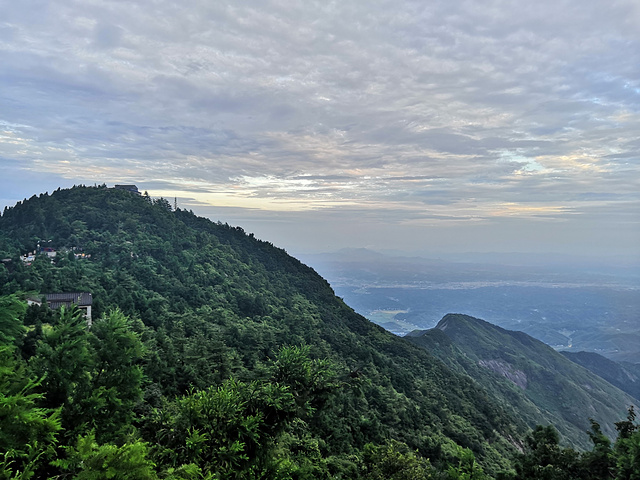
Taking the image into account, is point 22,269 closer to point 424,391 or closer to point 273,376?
point 273,376

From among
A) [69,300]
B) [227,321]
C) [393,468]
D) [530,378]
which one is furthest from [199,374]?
[530,378]

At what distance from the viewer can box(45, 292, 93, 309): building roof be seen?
1527 inches

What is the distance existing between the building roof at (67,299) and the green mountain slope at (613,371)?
681 ft

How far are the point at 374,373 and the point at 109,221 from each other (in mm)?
69069

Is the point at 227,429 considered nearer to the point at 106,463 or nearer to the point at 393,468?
the point at 106,463

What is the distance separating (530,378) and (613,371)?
94.9 meters

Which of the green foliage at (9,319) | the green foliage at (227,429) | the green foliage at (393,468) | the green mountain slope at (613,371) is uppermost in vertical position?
the green foliage at (9,319)

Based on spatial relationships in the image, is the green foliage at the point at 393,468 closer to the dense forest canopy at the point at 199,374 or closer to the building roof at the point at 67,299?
the dense forest canopy at the point at 199,374

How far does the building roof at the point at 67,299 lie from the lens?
127 feet

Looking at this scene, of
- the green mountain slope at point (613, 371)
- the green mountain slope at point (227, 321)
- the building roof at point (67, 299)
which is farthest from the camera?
the green mountain slope at point (613, 371)

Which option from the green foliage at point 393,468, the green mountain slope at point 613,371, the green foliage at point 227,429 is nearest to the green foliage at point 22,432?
the green foliage at point 227,429

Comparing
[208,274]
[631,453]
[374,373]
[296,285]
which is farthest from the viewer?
[296,285]

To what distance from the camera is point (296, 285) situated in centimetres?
9419

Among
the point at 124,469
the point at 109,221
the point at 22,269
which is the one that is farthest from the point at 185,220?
the point at 124,469
